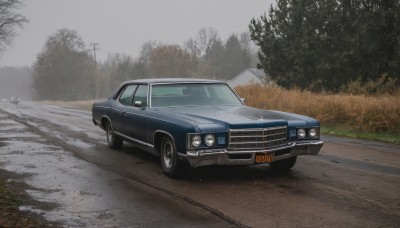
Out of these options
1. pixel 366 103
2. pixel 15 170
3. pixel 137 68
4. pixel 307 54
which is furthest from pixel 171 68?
pixel 15 170

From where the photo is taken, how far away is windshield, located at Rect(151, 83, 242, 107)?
7777 millimetres

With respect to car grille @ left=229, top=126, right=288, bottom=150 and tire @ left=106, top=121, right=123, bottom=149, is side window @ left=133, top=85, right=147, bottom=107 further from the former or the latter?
car grille @ left=229, top=126, right=288, bottom=150

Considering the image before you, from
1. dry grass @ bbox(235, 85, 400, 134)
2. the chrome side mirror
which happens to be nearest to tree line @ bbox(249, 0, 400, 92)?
dry grass @ bbox(235, 85, 400, 134)

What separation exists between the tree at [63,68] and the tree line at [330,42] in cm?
6061

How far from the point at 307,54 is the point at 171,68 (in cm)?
4866

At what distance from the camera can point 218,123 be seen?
20.6 feet

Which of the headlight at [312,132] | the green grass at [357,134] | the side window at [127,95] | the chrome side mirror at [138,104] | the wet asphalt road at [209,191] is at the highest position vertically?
the side window at [127,95]

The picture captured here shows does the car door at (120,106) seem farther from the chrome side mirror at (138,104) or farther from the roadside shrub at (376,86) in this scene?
the roadside shrub at (376,86)

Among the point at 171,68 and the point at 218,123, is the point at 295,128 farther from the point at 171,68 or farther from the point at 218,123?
the point at 171,68

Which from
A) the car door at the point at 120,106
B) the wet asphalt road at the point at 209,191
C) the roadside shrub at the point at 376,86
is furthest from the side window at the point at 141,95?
the roadside shrub at the point at 376,86

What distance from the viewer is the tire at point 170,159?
6562 mm

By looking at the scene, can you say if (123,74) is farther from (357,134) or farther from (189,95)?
(189,95)

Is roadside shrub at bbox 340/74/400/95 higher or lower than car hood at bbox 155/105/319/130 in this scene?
higher

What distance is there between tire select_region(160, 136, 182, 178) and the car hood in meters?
0.47
